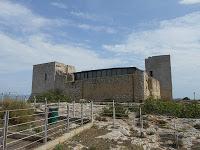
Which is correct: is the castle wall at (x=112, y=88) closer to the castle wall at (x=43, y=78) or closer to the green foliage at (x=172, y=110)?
the castle wall at (x=43, y=78)

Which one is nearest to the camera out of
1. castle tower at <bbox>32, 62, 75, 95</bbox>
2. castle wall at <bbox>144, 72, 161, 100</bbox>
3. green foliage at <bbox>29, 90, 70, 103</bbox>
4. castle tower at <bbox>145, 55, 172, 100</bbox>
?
castle wall at <bbox>144, 72, 161, 100</bbox>

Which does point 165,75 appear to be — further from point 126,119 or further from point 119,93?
point 126,119

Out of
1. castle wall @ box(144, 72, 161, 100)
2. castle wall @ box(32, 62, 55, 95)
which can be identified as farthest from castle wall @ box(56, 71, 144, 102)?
castle wall @ box(32, 62, 55, 95)

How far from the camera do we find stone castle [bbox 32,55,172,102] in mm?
37188

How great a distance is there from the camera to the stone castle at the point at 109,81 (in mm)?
37188

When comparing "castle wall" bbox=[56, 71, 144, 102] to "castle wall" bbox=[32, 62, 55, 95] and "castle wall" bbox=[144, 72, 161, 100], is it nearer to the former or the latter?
"castle wall" bbox=[144, 72, 161, 100]

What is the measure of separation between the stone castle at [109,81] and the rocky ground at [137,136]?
17.8m

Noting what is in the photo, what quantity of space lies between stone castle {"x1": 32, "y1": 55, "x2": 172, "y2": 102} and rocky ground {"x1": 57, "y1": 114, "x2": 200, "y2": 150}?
17775 millimetres

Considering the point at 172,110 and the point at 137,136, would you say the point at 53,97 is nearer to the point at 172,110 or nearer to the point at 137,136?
the point at 172,110

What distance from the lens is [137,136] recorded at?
1486 cm

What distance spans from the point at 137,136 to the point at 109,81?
78.6 ft

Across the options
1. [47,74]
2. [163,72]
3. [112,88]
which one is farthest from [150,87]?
[47,74]

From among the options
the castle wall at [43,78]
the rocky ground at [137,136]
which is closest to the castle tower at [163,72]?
the castle wall at [43,78]

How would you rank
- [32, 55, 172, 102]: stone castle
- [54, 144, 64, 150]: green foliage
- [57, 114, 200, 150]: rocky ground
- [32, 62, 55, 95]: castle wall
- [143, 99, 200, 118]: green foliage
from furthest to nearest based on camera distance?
[32, 62, 55, 95]: castle wall, [32, 55, 172, 102]: stone castle, [143, 99, 200, 118]: green foliage, [57, 114, 200, 150]: rocky ground, [54, 144, 64, 150]: green foliage
